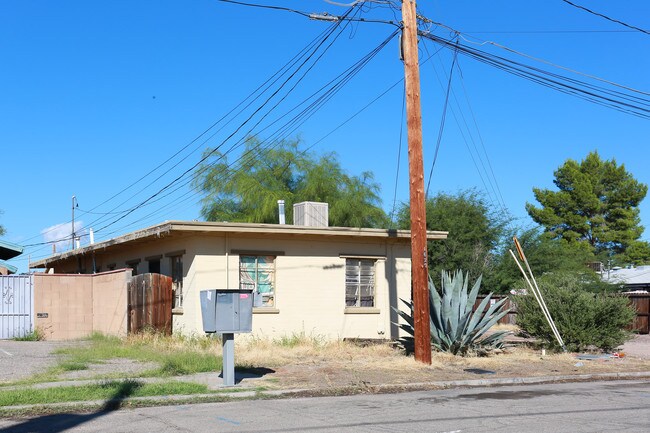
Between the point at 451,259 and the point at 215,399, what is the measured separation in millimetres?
24024

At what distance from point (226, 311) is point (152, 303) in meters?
7.43

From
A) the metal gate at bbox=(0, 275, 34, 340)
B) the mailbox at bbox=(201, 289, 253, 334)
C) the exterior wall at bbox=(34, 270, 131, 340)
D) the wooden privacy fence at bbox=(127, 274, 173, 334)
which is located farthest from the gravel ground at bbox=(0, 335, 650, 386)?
the metal gate at bbox=(0, 275, 34, 340)

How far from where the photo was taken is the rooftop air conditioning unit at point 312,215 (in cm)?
2103

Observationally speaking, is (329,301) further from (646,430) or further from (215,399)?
(646,430)

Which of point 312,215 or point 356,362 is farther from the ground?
point 312,215

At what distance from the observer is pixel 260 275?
1944 centimetres

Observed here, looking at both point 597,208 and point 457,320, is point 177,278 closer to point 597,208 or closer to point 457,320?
point 457,320

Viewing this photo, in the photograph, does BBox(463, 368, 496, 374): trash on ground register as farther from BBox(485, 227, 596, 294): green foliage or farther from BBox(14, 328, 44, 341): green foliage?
BBox(485, 227, 596, 294): green foliage

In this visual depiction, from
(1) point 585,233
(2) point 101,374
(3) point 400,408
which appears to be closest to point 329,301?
(2) point 101,374

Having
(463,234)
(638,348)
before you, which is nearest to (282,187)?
(463,234)

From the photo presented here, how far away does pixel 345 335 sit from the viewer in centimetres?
2039

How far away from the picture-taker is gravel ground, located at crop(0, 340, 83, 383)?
1335 centimetres

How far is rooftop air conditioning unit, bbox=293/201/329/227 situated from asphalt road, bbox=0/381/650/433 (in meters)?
9.57

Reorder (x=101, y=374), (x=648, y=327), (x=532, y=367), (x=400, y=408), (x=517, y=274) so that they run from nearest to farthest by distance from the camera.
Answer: (x=400, y=408)
(x=101, y=374)
(x=532, y=367)
(x=648, y=327)
(x=517, y=274)
